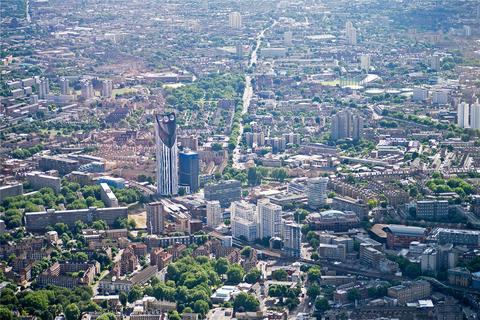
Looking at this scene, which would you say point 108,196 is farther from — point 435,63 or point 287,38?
point 287,38

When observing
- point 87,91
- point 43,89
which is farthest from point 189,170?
point 43,89

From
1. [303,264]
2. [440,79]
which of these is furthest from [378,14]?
[303,264]

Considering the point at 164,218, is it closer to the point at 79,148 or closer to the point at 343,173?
the point at 343,173

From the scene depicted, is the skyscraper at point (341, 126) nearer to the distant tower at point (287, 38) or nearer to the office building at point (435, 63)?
the office building at point (435, 63)

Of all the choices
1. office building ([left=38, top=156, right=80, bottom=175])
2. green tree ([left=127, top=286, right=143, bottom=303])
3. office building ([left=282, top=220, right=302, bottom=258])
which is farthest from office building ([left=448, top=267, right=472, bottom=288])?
office building ([left=38, top=156, right=80, bottom=175])

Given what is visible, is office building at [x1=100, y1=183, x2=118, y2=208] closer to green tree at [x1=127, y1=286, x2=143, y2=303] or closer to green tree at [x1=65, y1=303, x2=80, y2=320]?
green tree at [x1=127, y1=286, x2=143, y2=303]

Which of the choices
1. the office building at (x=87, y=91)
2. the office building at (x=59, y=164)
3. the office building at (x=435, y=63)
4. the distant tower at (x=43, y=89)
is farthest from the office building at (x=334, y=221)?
the office building at (x=435, y=63)
